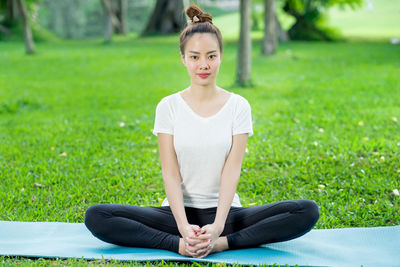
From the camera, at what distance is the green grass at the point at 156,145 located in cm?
434

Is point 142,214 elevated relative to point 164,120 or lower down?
lower down

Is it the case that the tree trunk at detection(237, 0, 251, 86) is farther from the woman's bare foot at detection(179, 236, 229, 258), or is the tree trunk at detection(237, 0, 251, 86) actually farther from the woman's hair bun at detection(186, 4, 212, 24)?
the woman's bare foot at detection(179, 236, 229, 258)

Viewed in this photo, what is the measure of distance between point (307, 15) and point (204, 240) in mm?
22926

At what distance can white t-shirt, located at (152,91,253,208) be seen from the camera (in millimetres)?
3143

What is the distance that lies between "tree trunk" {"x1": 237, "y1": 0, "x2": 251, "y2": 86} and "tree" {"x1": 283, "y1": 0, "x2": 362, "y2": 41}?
48.7 feet

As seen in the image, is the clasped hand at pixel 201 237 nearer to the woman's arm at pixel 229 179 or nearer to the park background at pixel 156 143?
the woman's arm at pixel 229 179

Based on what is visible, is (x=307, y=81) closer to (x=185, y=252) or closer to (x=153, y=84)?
(x=153, y=84)

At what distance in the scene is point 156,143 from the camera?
20.1 feet

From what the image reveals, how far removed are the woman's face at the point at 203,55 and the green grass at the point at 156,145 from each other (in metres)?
1.50

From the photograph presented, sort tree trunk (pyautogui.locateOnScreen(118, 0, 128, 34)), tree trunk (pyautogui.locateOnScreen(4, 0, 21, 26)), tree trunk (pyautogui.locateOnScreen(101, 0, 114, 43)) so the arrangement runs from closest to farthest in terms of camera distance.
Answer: tree trunk (pyautogui.locateOnScreen(101, 0, 114, 43))
tree trunk (pyautogui.locateOnScreen(4, 0, 21, 26))
tree trunk (pyautogui.locateOnScreen(118, 0, 128, 34))

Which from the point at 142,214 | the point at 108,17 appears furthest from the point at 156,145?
the point at 108,17

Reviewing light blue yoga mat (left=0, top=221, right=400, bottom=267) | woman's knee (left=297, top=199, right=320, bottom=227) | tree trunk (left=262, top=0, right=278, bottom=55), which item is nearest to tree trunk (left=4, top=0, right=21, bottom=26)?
tree trunk (left=262, top=0, right=278, bottom=55)

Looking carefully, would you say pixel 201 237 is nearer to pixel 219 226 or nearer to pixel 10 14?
pixel 219 226

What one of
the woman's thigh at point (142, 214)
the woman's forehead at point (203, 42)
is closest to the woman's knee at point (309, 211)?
the woman's thigh at point (142, 214)
